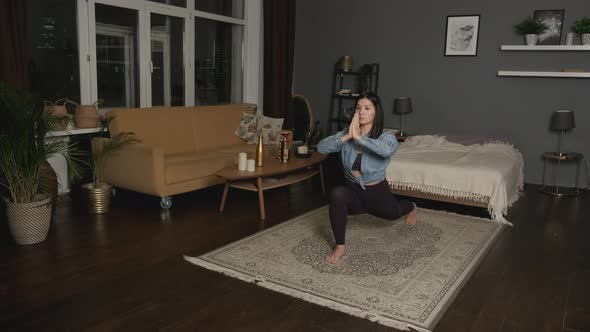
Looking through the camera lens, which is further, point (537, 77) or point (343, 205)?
point (537, 77)

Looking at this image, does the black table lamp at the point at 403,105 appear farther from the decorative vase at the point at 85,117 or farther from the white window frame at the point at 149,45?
the decorative vase at the point at 85,117

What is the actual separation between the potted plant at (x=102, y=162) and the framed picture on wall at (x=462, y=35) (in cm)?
388

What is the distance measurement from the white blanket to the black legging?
43.6 inches

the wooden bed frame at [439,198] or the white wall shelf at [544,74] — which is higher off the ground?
the white wall shelf at [544,74]

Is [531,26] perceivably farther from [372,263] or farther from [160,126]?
[160,126]

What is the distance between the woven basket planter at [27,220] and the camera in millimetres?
3135

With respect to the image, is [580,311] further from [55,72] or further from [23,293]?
[55,72]

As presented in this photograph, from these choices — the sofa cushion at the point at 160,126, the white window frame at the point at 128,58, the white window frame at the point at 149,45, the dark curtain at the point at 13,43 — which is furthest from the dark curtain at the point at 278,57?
the dark curtain at the point at 13,43

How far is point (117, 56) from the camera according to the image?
5020 millimetres

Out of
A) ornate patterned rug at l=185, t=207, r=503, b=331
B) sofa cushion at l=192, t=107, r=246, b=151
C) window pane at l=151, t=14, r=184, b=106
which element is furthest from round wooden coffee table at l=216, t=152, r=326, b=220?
window pane at l=151, t=14, r=184, b=106

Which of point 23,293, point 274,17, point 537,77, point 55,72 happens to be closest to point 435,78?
point 537,77

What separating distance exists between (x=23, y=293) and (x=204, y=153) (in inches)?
97.1

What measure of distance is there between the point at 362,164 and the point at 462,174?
1485mm

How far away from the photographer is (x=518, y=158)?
5082 mm
